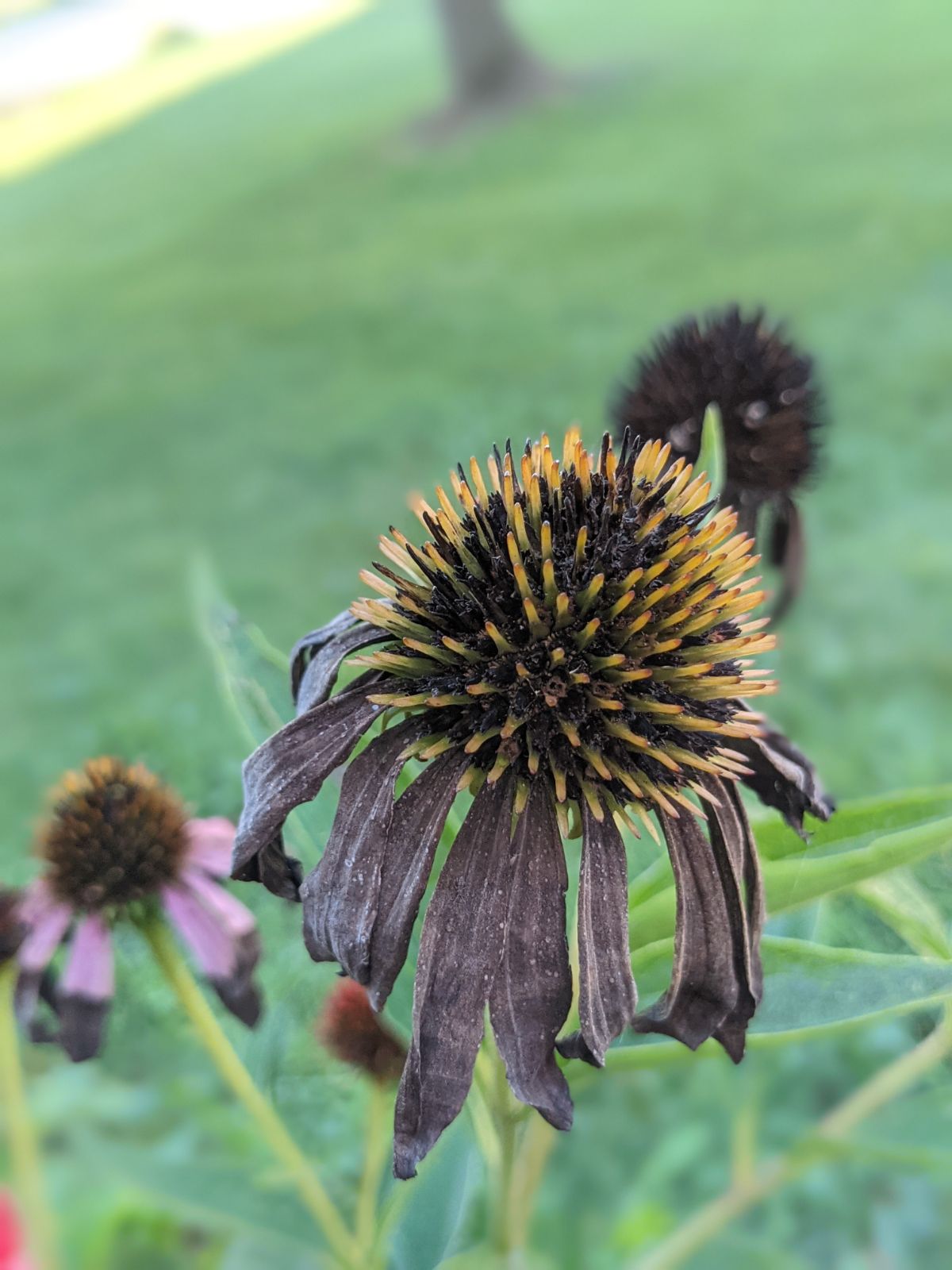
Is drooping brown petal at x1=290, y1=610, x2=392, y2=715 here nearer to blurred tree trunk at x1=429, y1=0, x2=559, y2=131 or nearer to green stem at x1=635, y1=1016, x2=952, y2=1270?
green stem at x1=635, y1=1016, x2=952, y2=1270

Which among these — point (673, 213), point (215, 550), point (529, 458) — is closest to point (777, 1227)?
point (529, 458)

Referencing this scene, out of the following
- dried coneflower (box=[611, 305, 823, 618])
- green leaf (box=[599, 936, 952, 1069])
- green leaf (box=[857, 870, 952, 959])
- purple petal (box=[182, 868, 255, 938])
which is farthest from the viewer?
dried coneflower (box=[611, 305, 823, 618])

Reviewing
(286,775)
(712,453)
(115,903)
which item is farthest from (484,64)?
(286,775)

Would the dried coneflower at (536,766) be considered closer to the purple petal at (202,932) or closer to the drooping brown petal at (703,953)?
the drooping brown petal at (703,953)

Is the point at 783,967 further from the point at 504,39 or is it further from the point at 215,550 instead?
the point at 504,39

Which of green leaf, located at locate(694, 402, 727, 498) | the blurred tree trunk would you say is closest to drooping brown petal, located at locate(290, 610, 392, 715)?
green leaf, located at locate(694, 402, 727, 498)
